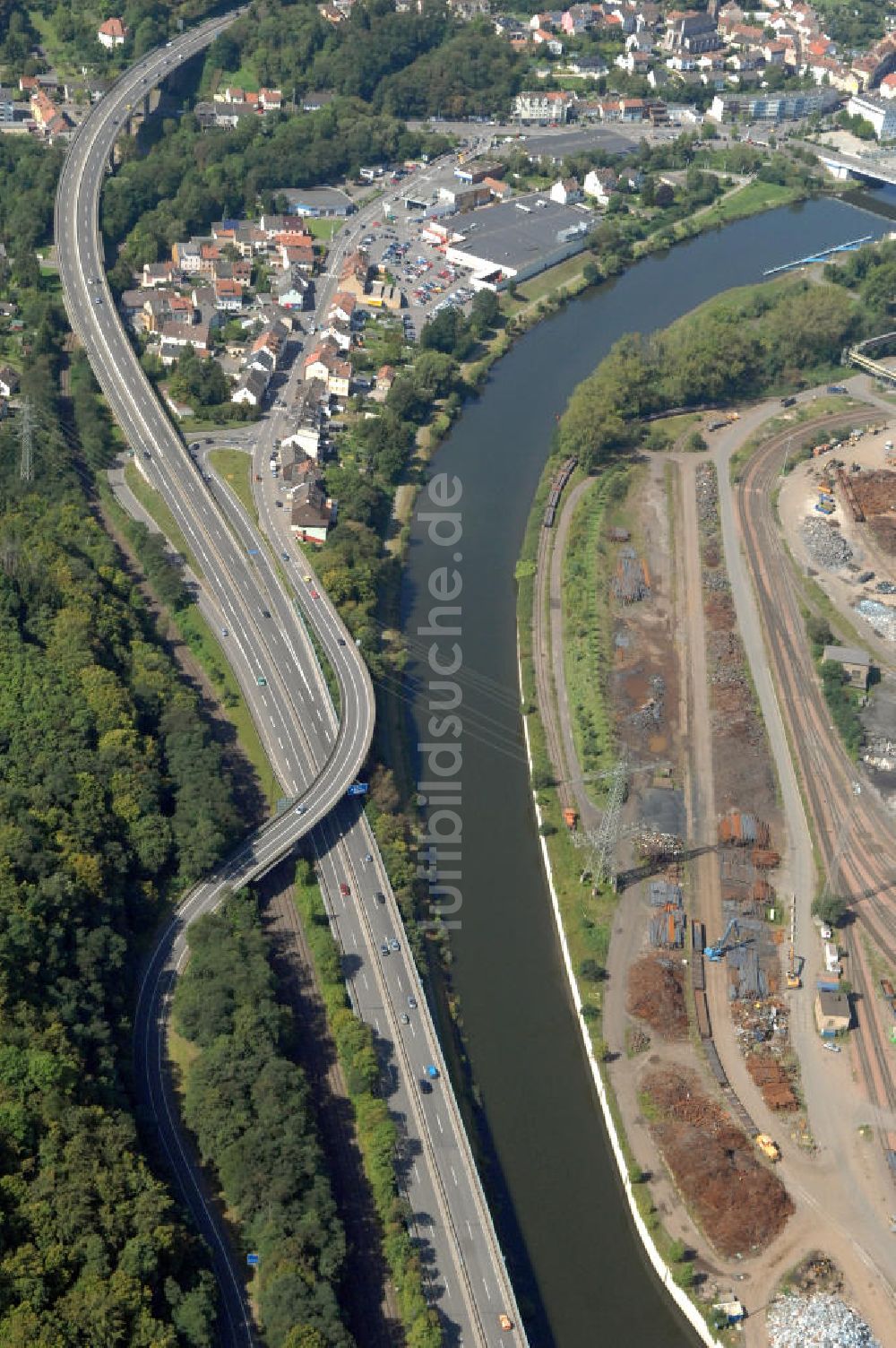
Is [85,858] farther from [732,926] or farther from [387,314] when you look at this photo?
[387,314]

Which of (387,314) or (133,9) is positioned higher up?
(133,9)

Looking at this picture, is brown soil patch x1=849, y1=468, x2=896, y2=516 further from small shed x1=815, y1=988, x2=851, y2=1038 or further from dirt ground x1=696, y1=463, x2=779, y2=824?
small shed x1=815, y1=988, x2=851, y2=1038

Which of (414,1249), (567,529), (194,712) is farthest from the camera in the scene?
(567,529)

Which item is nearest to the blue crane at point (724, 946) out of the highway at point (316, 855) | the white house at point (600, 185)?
A: the highway at point (316, 855)

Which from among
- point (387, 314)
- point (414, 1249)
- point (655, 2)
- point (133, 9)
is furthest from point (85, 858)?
point (655, 2)

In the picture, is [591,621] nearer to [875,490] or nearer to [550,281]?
[875,490]

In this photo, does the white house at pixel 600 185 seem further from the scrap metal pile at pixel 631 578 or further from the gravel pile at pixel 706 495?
the scrap metal pile at pixel 631 578

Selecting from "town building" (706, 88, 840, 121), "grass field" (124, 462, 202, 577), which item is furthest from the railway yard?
"town building" (706, 88, 840, 121)
